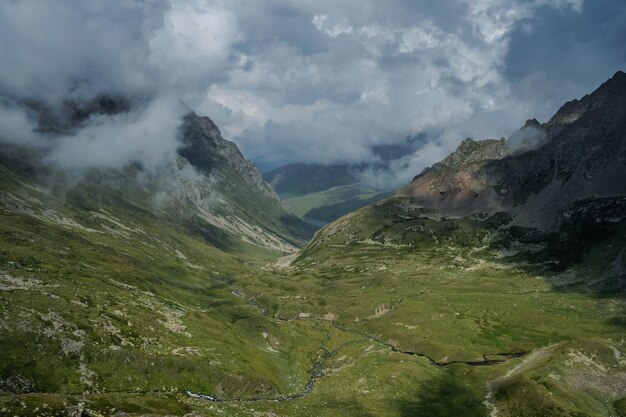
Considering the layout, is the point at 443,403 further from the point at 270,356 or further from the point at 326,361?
the point at 270,356

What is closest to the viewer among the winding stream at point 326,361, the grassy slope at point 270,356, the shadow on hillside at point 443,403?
the grassy slope at point 270,356

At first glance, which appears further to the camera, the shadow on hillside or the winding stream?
the shadow on hillside

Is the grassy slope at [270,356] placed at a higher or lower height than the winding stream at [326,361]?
higher

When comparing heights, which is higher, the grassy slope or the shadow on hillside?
the grassy slope

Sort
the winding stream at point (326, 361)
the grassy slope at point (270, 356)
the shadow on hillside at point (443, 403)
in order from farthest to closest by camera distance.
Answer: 1. the shadow on hillside at point (443, 403)
2. the winding stream at point (326, 361)
3. the grassy slope at point (270, 356)

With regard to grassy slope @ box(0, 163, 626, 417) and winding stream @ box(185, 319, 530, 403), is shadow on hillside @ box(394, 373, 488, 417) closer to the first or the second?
grassy slope @ box(0, 163, 626, 417)

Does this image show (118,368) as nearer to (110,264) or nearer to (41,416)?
(41,416)

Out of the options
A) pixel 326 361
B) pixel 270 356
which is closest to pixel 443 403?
pixel 326 361

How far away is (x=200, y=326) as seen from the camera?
122 metres

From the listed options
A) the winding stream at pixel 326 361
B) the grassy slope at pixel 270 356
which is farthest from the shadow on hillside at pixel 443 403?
the winding stream at pixel 326 361

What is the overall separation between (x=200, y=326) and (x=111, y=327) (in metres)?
29.7

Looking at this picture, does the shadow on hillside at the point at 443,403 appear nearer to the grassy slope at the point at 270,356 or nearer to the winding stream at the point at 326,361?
the grassy slope at the point at 270,356

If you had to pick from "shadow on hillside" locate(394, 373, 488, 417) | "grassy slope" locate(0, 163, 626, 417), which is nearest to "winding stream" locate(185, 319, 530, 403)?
"grassy slope" locate(0, 163, 626, 417)

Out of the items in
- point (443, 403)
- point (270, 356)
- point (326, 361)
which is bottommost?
point (443, 403)
